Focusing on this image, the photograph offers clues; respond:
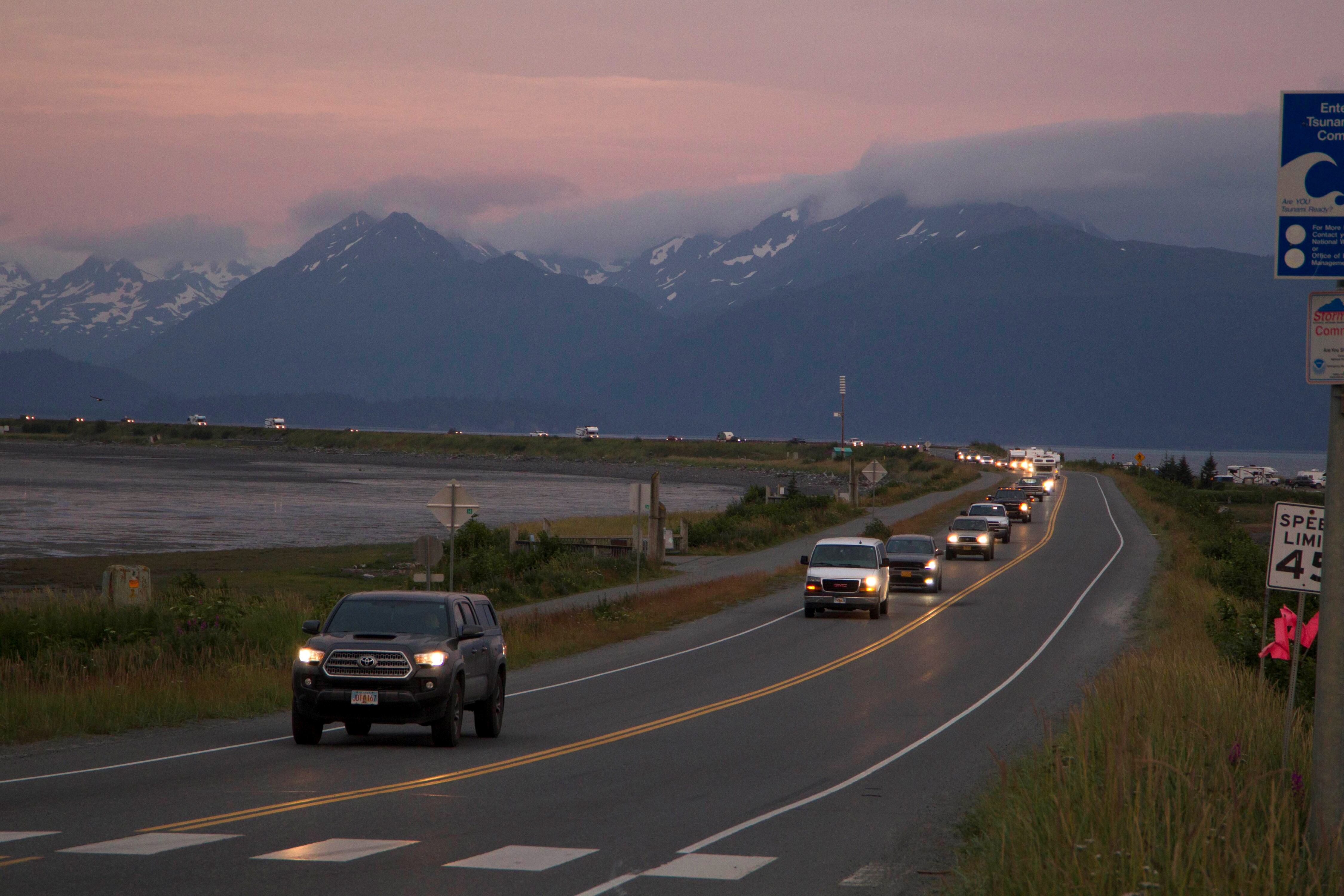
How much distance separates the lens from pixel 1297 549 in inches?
379

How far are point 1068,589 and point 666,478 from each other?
10504 centimetres

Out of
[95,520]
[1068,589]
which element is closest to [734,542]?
[1068,589]

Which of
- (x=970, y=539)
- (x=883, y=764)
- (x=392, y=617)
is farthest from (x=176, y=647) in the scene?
(x=970, y=539)

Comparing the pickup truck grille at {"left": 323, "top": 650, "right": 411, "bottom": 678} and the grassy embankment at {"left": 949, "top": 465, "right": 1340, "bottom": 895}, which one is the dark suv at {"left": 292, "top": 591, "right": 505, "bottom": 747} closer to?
the pickup truck grille at {"left": 323, "top": 650, "right": 411, "bottom": 678}

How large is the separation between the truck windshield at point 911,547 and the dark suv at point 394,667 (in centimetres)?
2560

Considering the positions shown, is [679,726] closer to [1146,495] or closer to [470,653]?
[470,653]

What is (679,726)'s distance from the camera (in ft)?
56.6

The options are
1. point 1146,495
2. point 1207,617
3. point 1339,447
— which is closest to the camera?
point 1339,447

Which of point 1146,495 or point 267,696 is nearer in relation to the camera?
point 267,696

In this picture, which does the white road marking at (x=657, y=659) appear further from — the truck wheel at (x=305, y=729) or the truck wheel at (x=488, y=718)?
the truck wheel at (x=305, y=729)

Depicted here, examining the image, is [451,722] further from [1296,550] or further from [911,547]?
[911,547]

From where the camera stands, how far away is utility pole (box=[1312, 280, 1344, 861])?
6.79 meters

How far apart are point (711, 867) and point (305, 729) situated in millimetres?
6896

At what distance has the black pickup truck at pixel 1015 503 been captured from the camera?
70562mm
